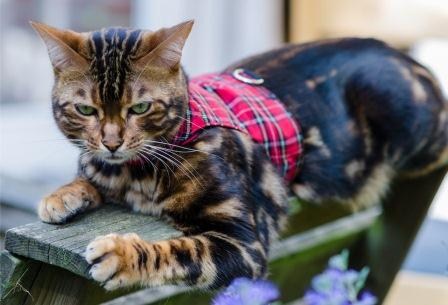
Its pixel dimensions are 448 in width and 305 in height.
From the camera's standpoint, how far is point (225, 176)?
1656 mm

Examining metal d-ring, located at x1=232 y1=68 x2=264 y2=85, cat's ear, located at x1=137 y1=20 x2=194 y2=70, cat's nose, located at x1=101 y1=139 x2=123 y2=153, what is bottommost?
metal d-ring, located at x1=232 y1=68 x2=264 y2=85

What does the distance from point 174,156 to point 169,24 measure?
6.82 feet

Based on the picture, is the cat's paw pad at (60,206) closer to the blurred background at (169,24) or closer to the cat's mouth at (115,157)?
the cat's mouth at (115,157)

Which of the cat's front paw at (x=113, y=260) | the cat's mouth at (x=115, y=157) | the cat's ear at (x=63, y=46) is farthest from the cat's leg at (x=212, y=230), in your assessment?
the cat's ear at (x=63, y=46)

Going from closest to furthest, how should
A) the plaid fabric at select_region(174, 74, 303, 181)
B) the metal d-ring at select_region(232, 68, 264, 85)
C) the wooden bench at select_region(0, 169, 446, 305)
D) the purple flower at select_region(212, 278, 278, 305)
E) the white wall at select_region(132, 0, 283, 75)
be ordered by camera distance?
the purple flower at select_region(212, 278, 278, 305), the wooden bench at select_region(0, 169, 446, 305), the plaid fabric at select_region(174, 74, 303, 181), the metal d-ring at select_region(232, 68, 264, 85), the white wall at select_region(132, 0, 283, 75)

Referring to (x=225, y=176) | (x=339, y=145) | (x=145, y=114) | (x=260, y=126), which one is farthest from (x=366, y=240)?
(x=145, y=114)

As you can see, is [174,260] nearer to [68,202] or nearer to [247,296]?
[68,202]

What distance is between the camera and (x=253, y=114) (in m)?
1.86

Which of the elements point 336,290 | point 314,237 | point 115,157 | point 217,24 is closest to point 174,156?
point 115,157

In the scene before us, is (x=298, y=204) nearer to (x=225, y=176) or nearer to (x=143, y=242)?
(x=225, y=176)

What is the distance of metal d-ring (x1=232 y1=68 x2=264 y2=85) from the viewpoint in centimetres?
197

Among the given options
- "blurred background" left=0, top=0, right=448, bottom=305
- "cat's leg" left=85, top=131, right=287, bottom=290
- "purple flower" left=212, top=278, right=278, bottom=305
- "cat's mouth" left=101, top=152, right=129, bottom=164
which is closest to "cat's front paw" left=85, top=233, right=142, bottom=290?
"cat's leg" left=85, top=131, right=287, bottom=290

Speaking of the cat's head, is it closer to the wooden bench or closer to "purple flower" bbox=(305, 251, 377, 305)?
the wooden bench

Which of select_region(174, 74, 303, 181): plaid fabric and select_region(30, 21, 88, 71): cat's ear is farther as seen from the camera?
select_region(174, 74, 303, 181): plaid fabric
